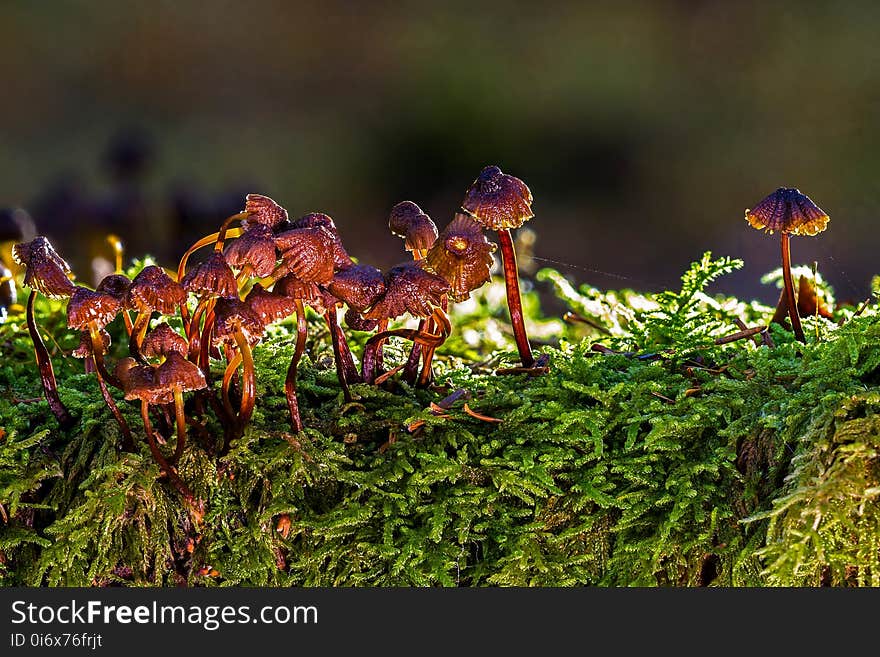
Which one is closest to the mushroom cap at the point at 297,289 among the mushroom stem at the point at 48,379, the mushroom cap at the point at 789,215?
the mushroom stem at the point at 48,379

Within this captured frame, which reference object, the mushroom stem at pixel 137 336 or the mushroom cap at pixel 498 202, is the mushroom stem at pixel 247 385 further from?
the mushroom cap at pixel 498 202

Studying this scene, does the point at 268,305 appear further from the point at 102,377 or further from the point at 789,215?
the point at 789,215

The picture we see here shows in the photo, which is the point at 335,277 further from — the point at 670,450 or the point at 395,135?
the point at 395,135

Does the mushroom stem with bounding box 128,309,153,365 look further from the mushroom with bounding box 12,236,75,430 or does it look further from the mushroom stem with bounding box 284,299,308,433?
the mushroom stem with bounding box 284,299,308,433

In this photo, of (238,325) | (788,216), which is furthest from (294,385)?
(788,216)

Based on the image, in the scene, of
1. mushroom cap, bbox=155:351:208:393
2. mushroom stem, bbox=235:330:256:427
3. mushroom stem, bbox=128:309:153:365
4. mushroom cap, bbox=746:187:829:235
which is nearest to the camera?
mushroom cap, bbox=155:351:208:393

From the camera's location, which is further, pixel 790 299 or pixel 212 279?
pixel 790 299

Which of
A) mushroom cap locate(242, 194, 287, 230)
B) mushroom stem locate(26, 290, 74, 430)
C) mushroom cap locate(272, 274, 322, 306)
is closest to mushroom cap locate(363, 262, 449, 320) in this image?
mushroom cap locate(272, 274, 322, 306)
